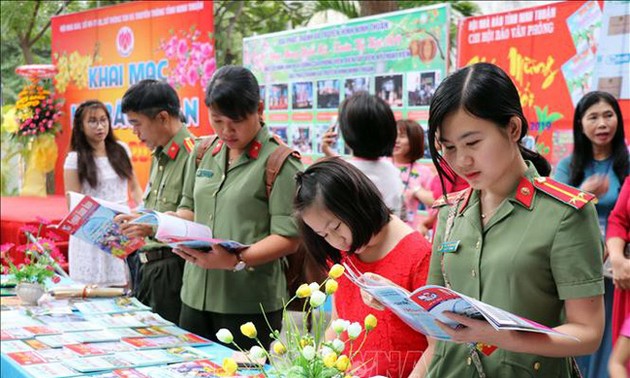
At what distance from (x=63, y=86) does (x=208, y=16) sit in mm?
2321

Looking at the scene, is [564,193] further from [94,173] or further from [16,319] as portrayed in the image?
[94,173]

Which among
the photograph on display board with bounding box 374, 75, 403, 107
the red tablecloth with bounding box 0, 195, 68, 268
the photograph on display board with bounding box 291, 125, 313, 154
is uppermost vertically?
the photograph on display board with bounding box 374, 75, 403, 107

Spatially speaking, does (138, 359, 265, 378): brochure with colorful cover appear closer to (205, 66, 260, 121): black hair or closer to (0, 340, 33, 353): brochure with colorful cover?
(0, 340, 33, 353): brochure with colorful cover

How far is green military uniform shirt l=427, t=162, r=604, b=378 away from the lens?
4.27 feet

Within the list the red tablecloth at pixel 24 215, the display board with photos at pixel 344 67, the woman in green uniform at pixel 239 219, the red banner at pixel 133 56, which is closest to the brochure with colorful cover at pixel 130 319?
the woman in green uniform at pixel 239 219

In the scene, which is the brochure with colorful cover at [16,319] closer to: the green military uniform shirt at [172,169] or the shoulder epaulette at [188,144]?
the green military uniform shirt at [172,169]

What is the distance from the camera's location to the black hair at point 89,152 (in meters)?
4.13


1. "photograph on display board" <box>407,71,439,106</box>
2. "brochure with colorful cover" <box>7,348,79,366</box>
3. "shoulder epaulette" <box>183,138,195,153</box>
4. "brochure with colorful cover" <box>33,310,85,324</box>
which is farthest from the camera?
"photograph on display board" <box>407,71,439,106</box>

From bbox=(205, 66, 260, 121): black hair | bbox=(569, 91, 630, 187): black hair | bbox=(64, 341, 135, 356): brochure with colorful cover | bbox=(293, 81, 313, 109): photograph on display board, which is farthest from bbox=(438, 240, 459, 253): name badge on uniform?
bbox=(293, 81, 313, 109): photograph on display board

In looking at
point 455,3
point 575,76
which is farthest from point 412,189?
point 455,3

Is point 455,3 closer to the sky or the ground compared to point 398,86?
closer to the sky

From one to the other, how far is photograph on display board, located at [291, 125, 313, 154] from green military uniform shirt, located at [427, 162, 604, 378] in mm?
3678

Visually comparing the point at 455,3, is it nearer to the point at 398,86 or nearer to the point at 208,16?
the point at 208,16

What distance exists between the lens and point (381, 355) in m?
1.69
